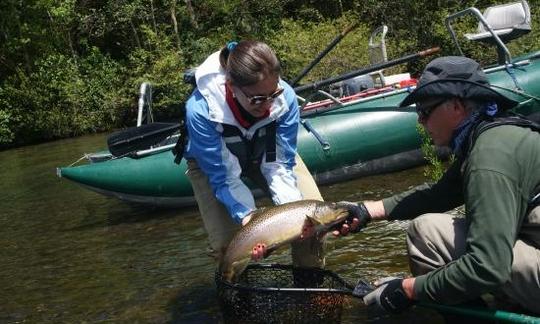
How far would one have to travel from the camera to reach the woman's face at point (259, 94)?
11.2 feet

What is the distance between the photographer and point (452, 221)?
10.0ft

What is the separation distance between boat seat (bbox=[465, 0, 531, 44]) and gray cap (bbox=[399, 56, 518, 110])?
6.19 meters

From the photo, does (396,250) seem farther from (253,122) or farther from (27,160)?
(27,160)

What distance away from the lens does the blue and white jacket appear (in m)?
3.71

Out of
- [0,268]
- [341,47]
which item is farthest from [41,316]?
[341,47]

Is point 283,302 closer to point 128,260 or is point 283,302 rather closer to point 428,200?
point 428,200

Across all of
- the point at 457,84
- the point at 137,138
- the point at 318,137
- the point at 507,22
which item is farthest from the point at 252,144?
the point at 507,22

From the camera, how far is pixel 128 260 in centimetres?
633

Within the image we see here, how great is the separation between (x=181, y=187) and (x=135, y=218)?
0.86 metres

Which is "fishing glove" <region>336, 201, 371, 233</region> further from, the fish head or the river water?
the river water

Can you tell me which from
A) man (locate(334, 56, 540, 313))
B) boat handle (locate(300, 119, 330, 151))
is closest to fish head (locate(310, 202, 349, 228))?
man (locate(334, 56, 540, 313))

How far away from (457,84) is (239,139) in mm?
1501

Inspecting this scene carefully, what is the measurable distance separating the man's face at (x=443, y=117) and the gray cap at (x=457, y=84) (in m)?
0.04

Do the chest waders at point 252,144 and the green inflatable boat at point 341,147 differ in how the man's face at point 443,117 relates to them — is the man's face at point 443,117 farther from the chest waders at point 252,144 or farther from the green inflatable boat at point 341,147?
the green inflatable boat at point 341,147
